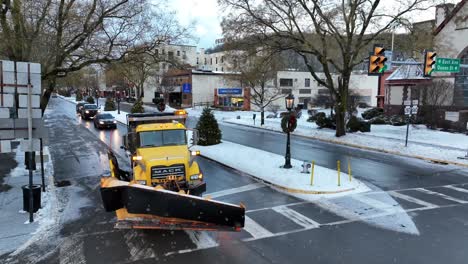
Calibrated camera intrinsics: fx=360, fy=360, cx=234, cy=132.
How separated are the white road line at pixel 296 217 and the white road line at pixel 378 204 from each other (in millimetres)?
2563

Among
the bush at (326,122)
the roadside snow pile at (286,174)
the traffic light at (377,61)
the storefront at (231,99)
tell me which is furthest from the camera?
the storefront at (231,99)

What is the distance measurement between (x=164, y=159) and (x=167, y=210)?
2375 mm

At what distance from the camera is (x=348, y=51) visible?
2605 cm

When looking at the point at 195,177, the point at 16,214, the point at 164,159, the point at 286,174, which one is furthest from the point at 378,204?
the point at 16,214

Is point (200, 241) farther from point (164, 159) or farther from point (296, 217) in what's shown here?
point (296, 217)

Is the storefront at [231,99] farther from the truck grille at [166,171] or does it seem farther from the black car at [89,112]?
the truck grille at [166,171]

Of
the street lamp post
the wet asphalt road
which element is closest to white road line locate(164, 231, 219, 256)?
the wet asphalt road

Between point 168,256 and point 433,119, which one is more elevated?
point 433,119

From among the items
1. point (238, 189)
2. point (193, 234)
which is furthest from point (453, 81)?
point (193, 234)

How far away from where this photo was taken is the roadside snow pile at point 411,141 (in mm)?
20891

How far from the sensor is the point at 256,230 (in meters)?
9.38

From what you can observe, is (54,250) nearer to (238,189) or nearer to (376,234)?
(238,189)

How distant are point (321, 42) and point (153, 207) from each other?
2356cm

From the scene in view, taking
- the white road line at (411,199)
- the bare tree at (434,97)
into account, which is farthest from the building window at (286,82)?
the white road line at (411,199)
